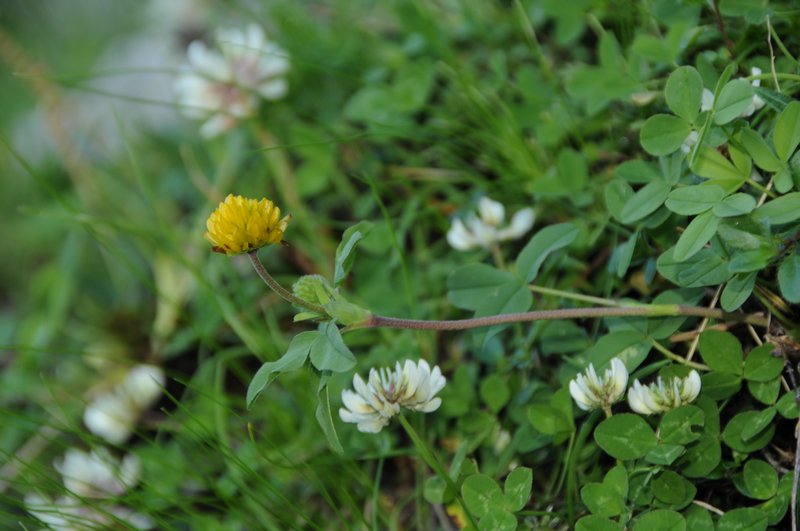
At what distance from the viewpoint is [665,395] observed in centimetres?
96

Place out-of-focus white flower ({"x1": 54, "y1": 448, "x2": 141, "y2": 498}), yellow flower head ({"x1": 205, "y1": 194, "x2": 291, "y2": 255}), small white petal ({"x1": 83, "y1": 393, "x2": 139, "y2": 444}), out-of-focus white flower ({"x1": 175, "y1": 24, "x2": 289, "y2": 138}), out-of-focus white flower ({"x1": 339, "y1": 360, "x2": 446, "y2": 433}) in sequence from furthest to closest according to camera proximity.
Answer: out-of-focus white flower ({"x1": 175, "y1": 24, "x2": 289, "y2": 138})
small white petal ({"x1": 83, "y1": 393, "x2": 139, "y2": 444})
out-of-focus white flower ({"x1": 54, "y1": 448, "x2": 141, "y2": 498})
out-of-focus white flower ({"x1": 339, "y1": 360, "x2": 446, "y2": 433})
yellow flower head ({"x1": 205, "y1": 194, "x2": 291, "y2": 255})

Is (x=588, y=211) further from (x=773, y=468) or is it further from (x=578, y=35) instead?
(x=773, y=468)

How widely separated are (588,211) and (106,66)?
203 centimetres

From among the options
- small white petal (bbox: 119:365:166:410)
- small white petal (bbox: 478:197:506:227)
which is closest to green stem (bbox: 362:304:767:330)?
small white petal (bbox: 478:197:506:227)

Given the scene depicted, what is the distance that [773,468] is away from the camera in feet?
3.12

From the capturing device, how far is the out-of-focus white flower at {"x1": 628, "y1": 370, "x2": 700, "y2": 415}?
953mm

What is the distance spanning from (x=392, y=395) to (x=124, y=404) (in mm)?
862

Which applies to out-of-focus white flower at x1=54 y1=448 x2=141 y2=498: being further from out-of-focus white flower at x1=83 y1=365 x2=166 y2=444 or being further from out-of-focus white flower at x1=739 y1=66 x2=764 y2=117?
out-of-focus white flower at x1=739 y1=66 x2=764 y2=117

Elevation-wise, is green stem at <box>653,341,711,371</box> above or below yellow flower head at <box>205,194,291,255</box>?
below

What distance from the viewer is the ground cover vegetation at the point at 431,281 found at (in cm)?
96

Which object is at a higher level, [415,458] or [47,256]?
[47,256]

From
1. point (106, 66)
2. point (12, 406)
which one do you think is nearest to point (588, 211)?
point (12, 406)

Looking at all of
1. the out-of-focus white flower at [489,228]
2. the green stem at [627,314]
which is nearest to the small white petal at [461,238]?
the out-of-focus white flower at [489,228]

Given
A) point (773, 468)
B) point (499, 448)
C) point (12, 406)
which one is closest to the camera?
point (773, 468)
